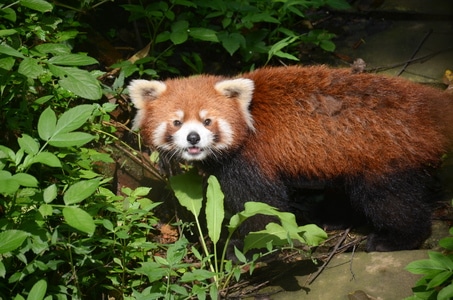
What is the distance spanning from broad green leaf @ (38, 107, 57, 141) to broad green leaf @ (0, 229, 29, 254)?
1.53ft

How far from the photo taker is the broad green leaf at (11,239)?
9.05 ft

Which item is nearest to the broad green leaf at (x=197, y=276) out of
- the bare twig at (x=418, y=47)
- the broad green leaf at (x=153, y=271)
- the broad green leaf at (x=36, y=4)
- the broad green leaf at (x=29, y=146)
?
the broad green leaf at (x=153, y=271)

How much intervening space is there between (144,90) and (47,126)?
44.0 inches

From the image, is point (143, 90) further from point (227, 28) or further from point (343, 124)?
point (227, 28)

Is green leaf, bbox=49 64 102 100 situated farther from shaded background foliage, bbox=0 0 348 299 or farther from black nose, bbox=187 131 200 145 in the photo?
black nose, bbox=187 131 200 145

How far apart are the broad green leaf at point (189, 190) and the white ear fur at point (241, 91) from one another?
568mm

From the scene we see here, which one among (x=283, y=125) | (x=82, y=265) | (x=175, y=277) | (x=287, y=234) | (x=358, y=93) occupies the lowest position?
(x=175, y=277)

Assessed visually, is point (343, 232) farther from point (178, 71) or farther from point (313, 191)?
point (178, 71)

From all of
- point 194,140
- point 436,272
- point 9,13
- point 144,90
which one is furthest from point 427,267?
point 9,13

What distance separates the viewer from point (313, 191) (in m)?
4.75

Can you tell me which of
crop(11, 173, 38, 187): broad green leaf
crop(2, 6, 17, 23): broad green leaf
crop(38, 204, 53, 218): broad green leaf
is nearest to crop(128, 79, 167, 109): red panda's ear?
crop(2, 6, 17, 23): broad green leaf

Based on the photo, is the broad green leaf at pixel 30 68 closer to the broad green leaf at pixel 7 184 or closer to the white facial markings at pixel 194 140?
the broad green leaf at pixel 7 184

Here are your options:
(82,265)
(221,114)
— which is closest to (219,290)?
(82,265)

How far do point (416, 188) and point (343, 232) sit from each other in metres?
0.70
